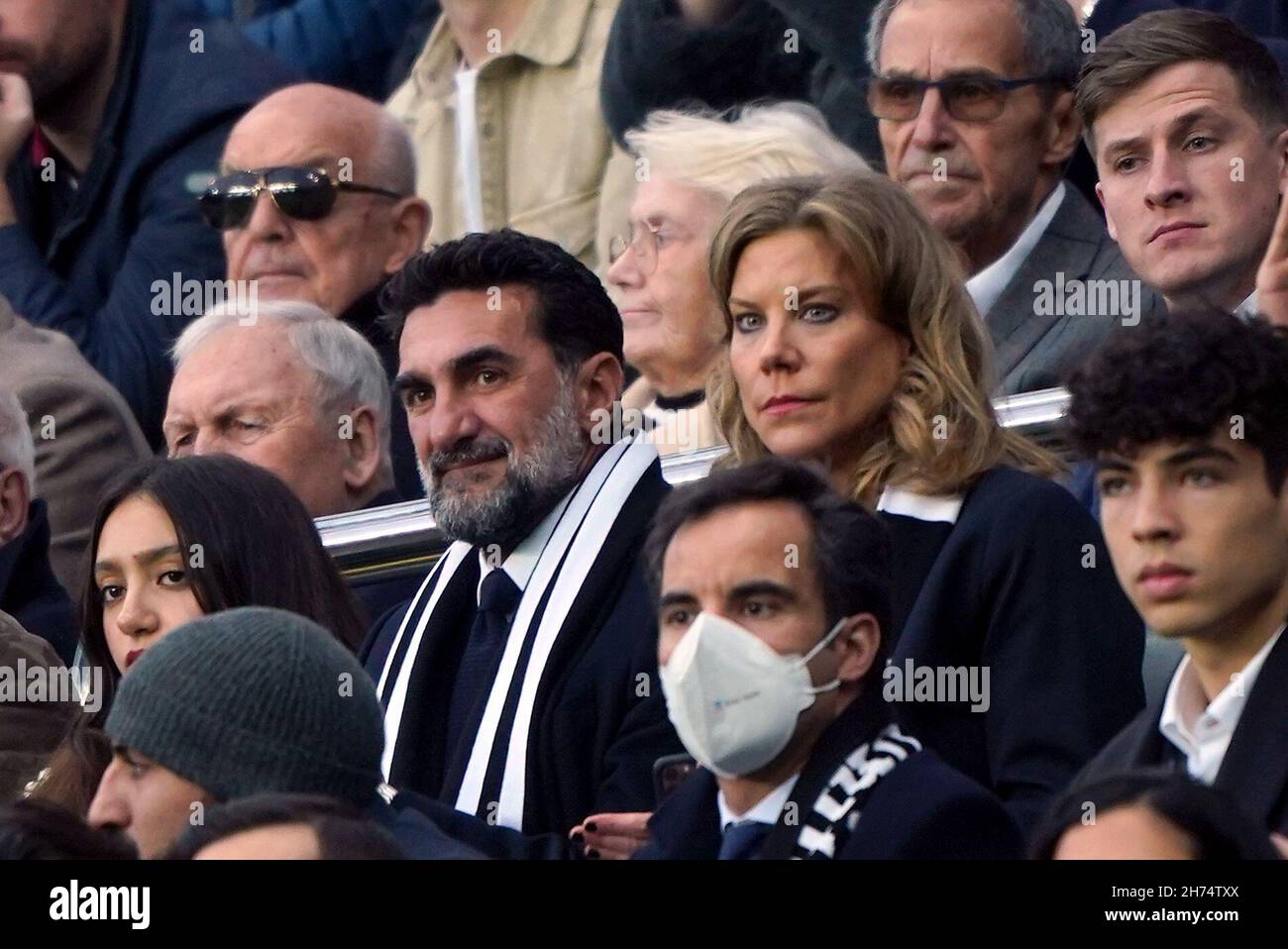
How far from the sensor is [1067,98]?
233 inches

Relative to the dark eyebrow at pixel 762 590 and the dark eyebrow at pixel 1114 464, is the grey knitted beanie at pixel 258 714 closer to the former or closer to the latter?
the dark eyebrow at pixel 762 590

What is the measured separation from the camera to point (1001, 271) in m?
5.88

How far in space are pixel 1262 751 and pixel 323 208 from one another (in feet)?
9.09

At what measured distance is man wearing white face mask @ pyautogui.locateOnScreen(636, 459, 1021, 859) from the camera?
15.5ft

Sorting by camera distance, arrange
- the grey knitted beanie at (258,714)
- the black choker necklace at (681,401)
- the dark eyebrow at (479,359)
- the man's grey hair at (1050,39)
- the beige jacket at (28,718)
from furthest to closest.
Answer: the black choker necklace at (681,401), the beige jacket at (28,718), the man's grey hair at (1050,39), the dark eyebrow at (479,359), the grey knitted beanie at (258,714)

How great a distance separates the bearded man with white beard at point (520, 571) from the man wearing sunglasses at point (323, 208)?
724 millimetres

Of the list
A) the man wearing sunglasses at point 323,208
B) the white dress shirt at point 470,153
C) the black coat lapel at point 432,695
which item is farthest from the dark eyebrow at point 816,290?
the white dress shirt at point 470,153

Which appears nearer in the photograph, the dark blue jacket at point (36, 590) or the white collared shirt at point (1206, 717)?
the white collared shirt at point (1206, 717)

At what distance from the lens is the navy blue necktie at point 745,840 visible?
4848 mm

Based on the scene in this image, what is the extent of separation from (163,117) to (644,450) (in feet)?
6.33

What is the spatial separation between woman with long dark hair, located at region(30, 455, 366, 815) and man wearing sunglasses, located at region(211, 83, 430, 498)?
1.04 metres

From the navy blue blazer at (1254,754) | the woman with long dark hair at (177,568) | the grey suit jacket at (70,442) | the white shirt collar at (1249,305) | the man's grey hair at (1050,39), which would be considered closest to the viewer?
the navy blue blazer at (1254,754)

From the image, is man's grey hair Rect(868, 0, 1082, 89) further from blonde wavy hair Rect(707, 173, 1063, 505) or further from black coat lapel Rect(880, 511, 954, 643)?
black coat lapel Rect(880, 511, 954, 643)

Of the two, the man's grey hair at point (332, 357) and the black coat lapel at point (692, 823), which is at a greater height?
the man's grey hair at point (332, 357)
